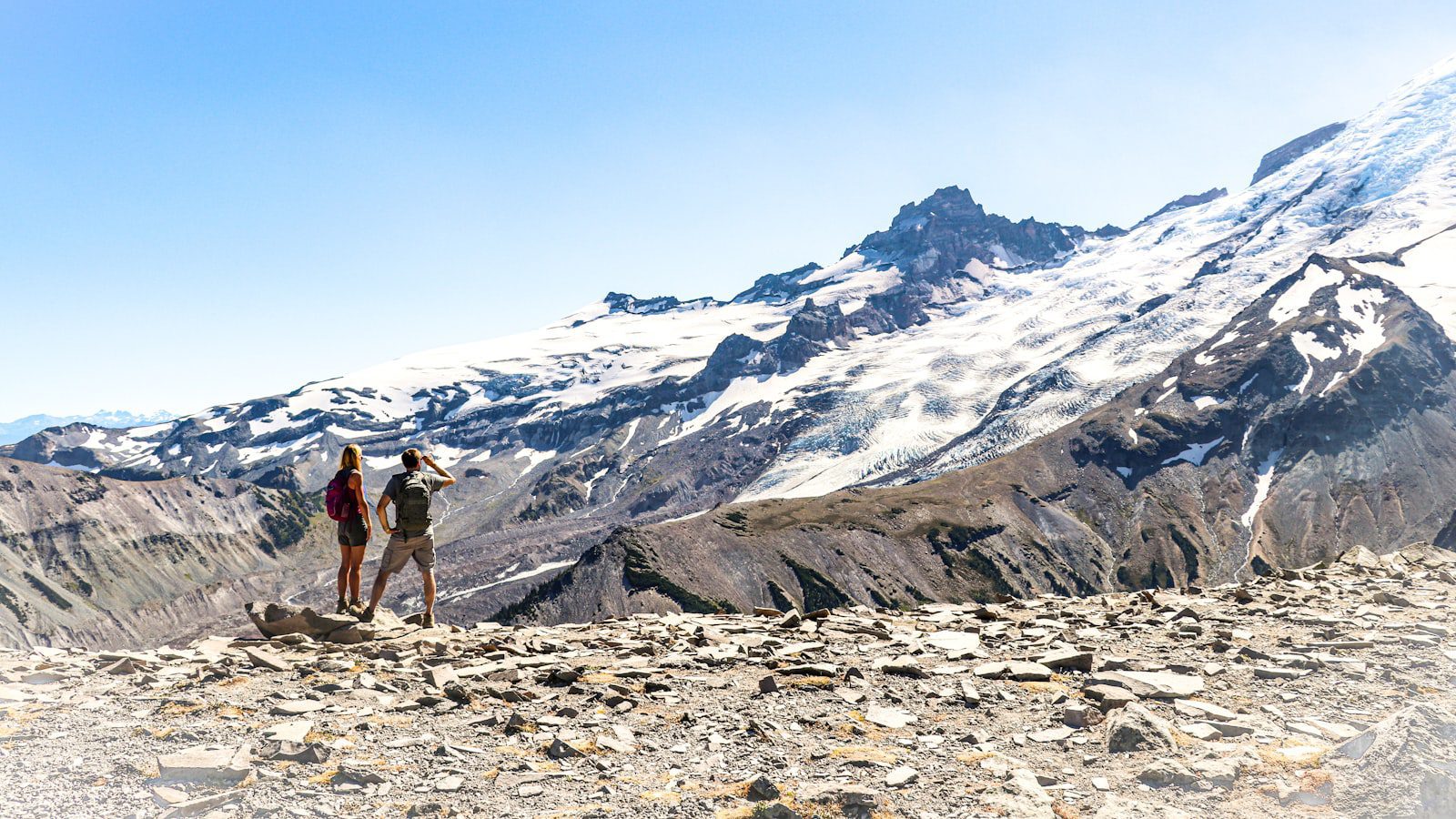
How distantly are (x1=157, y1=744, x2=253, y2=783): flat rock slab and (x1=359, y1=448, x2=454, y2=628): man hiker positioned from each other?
8.69 meters

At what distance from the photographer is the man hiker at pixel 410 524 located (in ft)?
66.4

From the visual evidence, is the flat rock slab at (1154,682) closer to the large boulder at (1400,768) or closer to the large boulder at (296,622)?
the large boulder at (1400,768)

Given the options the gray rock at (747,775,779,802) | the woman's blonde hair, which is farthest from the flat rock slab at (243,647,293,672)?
the gray rock at (747,775,779,802)

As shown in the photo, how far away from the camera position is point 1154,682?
14.3m

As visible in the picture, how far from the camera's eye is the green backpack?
20234mm

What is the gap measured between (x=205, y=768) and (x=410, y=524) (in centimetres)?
988

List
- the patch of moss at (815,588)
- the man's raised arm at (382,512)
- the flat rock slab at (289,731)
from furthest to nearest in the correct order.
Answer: the patch of moss at (815,588) → the man's raised arm at (382,512) → the flat rock slab at (289,731)

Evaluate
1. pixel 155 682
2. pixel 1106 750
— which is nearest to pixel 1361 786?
pixel 1106 750

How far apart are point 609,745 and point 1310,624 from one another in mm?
14692

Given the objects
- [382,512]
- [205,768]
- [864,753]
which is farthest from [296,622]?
Answer: [864,753]

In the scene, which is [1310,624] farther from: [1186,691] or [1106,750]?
[1106,750]

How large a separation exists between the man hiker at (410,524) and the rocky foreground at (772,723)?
125 centimetres

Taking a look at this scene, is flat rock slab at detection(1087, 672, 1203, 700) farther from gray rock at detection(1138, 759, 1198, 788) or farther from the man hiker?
the man hiker

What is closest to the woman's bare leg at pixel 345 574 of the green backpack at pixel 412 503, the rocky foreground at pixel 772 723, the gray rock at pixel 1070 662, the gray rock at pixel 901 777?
the green backpack at pixel 412 503
